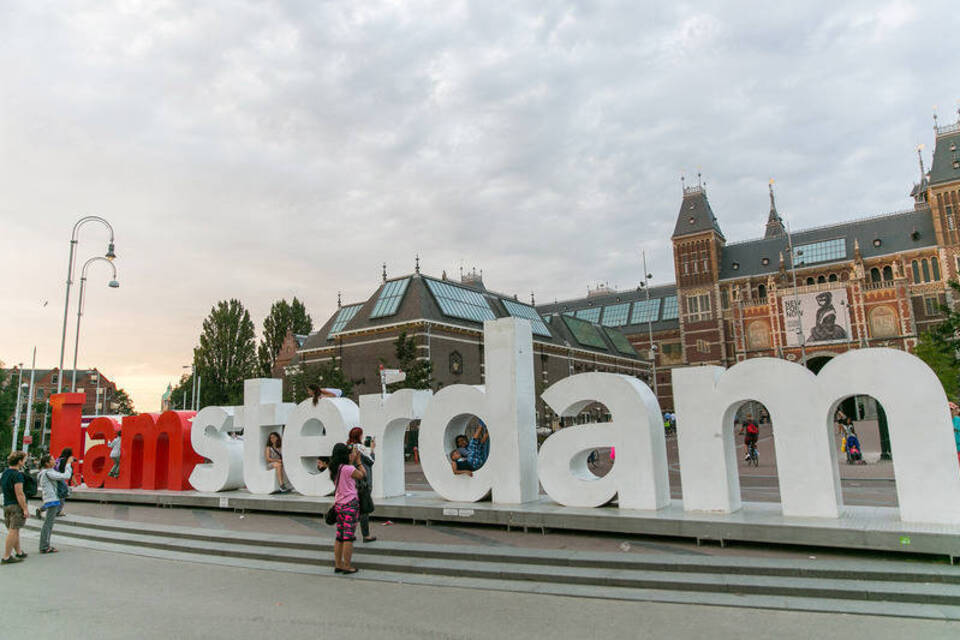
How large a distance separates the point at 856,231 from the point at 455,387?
6934 centimetres

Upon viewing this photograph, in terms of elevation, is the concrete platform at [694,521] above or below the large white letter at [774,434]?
below

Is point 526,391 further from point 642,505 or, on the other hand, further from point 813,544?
point 813,544

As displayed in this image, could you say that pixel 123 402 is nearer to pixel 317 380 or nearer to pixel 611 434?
pixel 317 380

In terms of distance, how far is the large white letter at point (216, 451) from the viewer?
14102mm

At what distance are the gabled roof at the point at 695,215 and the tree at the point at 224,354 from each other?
168 ft

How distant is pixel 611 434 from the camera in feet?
32.2

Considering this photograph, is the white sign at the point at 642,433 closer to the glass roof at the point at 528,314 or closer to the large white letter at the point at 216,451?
the large white letter at the point at 216,451

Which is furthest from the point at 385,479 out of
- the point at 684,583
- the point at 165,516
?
the point at 684,583

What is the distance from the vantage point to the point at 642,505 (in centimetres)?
941

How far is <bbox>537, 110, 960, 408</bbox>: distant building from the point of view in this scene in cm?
5831

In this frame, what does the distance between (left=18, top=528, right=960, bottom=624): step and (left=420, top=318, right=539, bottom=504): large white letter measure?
2.99 m

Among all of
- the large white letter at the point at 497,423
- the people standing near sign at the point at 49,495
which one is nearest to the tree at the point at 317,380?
the people standing near sign at the point at 49,495

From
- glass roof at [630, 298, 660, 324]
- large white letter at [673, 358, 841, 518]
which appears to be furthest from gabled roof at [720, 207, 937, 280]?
large white letter at [673, 358, 841, 518]

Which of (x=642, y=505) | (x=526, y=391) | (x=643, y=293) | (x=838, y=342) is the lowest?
(x=642, y=505)
